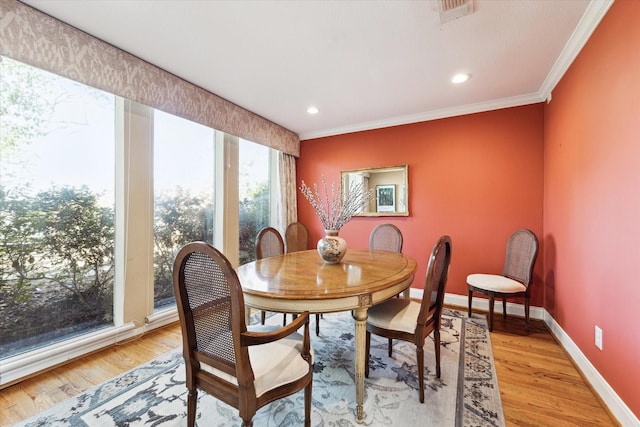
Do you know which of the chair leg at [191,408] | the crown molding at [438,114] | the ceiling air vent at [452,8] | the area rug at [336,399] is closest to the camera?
the chair leg at [191,408]

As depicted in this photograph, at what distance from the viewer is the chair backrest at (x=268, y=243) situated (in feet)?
8.39

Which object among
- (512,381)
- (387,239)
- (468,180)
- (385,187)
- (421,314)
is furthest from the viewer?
(385,187)

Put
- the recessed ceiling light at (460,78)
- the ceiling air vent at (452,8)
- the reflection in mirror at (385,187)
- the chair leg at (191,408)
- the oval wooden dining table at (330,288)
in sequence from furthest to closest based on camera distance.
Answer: the reflection in mirror at (385,187), the recessed ceiling light at (460,78), the ceiling air vent at (452,8), the oval wooden dining table at (330,288), the chair leg at (191,408)

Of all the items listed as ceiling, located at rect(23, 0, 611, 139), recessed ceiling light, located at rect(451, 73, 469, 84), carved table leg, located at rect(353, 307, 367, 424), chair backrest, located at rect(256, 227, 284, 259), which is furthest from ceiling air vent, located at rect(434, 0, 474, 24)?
chair backrest, located at rect(256, 227, 284, 259)

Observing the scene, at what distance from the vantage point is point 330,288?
1.43 m

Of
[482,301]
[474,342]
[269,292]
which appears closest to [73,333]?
[269,292]

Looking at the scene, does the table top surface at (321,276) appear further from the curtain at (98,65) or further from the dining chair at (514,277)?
the curtain at (98,65)

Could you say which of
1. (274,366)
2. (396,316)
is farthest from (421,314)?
(274,366)

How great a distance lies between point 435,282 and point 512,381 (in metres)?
0.97

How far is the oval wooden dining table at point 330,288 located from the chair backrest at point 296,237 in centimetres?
181

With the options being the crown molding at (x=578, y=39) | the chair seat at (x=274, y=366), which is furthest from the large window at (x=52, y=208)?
the crown molding at (x=578, y=39)

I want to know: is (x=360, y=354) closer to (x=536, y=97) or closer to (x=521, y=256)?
(x=521, y=256)

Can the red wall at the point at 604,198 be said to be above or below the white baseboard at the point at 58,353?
above

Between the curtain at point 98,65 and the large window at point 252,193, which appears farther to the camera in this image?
the large window at point 252,193
